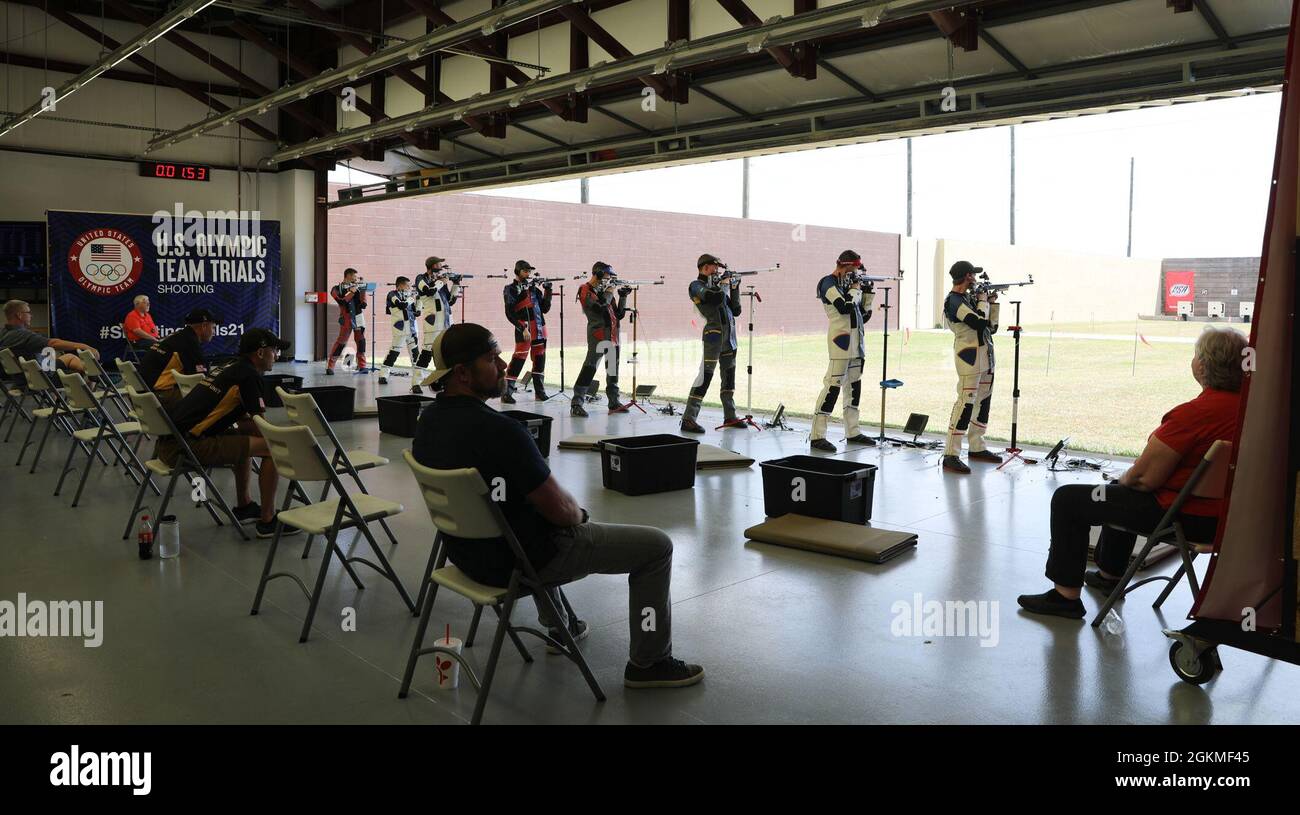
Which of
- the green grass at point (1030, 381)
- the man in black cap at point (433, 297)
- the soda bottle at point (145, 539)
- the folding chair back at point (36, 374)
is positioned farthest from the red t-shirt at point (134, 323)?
the green grass at point (1030, 381)

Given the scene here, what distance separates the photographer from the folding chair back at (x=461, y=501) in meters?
2.90

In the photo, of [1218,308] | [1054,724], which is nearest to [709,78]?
[1218,308]

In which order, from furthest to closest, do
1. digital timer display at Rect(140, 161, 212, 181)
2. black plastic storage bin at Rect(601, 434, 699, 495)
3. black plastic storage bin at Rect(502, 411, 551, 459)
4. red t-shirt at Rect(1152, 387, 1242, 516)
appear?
digital timer display at Rect(140, 161, 212, 181) → black plastic storage bin at Rect(502, 411, 551, 459) → black plastic storage bin at Rect(601, 434, 699, 495) → red t-shirt at Rect(1152, 387, 1242, 516)

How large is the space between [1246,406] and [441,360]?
2664 millimetres

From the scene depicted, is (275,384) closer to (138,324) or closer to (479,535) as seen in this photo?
(138,324)

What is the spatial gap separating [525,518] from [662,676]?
2.63ft

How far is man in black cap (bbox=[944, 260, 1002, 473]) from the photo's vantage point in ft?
24.6

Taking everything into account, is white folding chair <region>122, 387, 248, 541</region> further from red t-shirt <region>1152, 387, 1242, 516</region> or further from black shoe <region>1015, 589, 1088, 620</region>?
red t-shirt <region>1152, 387, 1242, 516</region>

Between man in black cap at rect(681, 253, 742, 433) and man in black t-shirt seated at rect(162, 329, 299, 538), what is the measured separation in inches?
190

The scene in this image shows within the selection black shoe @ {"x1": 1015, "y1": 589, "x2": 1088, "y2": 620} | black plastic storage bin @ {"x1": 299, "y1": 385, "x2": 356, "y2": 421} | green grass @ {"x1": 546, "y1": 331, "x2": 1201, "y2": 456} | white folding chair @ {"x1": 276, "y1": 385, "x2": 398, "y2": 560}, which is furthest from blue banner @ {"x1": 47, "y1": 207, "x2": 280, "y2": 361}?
black shoe @ {"x1": 1015, "y1": 589, "x2": 1088, "y2": 620}

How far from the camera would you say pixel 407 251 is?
61.5ft
